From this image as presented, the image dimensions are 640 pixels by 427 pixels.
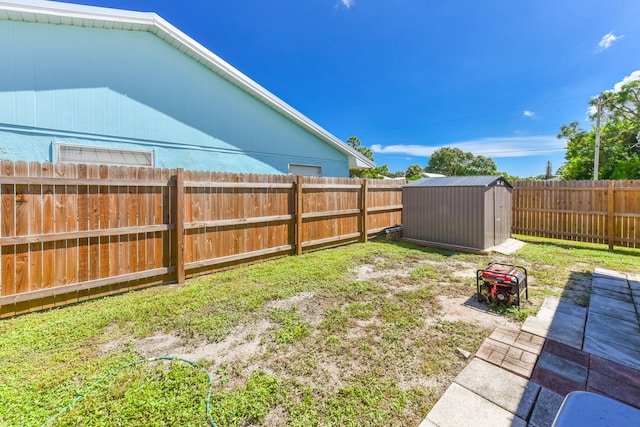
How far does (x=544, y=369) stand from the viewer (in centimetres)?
221

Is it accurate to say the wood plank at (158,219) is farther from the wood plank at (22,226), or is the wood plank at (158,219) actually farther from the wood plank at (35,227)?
the wood plank at (22,226)

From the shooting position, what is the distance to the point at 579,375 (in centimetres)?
213

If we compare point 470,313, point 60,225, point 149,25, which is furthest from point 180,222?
point 149,25

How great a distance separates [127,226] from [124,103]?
3.13 metres

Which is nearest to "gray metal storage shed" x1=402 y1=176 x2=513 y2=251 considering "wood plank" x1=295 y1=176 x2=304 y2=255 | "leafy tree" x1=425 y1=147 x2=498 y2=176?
"wood plank" x1=295 y1=176 x2=304 y2=255

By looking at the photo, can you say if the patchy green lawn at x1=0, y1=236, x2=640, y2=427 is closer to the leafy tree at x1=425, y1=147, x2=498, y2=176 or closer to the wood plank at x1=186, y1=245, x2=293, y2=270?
the wood plank at x1=186, y1=245, x2=293, y2=270

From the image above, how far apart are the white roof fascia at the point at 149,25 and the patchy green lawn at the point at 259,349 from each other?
525 centimetres

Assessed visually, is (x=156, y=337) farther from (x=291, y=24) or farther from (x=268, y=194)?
(x=291, y=24)

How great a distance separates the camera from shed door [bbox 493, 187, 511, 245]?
6.83 m

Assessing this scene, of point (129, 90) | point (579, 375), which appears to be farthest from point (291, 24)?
point (579, 375)

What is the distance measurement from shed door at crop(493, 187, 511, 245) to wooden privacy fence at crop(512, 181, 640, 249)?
61.8 inches

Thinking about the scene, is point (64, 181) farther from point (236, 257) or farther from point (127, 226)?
point (236, 257)

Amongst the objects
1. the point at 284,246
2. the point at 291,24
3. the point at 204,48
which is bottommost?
the point at 284,246

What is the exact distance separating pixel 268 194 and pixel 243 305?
9.00 feet
